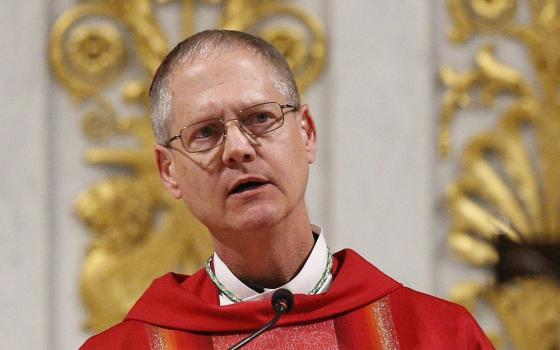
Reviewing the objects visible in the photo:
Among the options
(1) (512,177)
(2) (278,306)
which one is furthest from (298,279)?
(1) (512,177)

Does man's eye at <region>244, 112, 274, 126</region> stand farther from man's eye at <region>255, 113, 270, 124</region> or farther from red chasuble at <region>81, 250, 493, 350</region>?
red chasuble at <region>81, 250, 493, 350</region>

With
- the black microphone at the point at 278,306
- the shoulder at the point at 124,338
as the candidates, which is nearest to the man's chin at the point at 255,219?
the black microphone at the point at 278,306

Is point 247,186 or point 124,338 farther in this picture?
point 124,338

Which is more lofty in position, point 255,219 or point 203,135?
point 203,135

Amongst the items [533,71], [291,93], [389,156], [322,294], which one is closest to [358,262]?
[322,294]

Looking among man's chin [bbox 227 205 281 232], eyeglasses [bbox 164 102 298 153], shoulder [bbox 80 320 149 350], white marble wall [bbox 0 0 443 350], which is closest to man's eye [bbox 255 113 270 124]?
eyeglasses [bbox 164 102 298 153]

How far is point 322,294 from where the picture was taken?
213 centimetres

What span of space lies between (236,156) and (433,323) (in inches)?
16.3

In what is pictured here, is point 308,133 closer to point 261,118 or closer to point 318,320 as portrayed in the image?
point 261,118

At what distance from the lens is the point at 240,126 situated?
2.07 meters

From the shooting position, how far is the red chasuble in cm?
211

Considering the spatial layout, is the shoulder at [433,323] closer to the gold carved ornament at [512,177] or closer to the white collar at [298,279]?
the white collar at [298,279]

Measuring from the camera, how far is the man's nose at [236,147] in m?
2.03

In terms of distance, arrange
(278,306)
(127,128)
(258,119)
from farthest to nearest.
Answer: (127,128) < (258,119) < (278,306)
